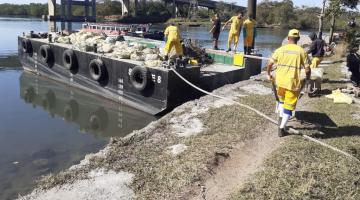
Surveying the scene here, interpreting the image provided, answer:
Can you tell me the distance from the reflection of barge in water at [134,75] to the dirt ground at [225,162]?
3.78 metres

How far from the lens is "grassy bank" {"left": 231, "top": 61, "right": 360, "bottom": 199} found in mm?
4966

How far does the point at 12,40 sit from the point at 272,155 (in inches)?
1454

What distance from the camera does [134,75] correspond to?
13172 mm

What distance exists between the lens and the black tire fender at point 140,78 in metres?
12.7

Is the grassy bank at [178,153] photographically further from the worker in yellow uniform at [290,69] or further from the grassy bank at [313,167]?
the worker in yellow uniform at [290,69]

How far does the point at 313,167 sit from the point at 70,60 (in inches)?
514

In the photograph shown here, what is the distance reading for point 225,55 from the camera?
52.4 feet

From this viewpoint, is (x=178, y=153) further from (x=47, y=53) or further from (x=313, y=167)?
(x=47, y=53)

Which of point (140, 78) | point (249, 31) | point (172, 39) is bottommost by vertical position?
point (140, 78)

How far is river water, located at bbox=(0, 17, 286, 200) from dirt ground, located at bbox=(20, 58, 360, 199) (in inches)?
89.9

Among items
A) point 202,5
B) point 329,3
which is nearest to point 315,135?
point 329,3

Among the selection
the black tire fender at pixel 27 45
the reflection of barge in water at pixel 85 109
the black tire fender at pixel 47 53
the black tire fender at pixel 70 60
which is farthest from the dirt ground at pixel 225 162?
the black tire fender at pixel 27 45

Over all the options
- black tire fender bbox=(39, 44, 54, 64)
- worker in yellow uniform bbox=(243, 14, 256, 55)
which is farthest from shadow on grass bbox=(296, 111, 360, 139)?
black tire fender bbox=(39, 44, 54, 64)

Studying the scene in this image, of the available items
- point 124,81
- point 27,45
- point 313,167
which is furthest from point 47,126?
point 27,45
